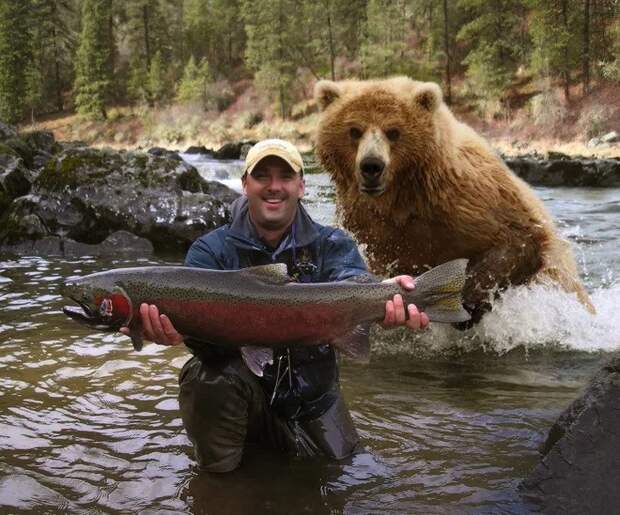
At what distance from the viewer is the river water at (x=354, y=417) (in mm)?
3186

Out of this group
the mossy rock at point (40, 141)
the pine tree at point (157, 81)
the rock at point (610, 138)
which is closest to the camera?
the mossy rock at point (40, 141)

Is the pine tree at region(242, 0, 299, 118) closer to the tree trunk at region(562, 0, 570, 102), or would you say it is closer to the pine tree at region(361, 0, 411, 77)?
the pine tree at region(361, 0, 411, 77)

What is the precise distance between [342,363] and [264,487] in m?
2.22

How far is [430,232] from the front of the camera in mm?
5562

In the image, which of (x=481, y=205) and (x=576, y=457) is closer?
(x=576, y=457)

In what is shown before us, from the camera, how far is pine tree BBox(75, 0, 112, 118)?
6438 cm

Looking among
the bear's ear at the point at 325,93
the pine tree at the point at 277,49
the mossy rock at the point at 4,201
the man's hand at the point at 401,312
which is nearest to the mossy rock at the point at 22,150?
the mossy rock at the point at 4,201

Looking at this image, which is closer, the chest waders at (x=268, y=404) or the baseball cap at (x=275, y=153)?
the chest waders at (x=268, y=404)

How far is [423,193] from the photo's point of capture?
550 cm

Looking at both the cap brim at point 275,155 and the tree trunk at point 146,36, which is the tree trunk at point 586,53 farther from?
the tree trunk at point 146,36

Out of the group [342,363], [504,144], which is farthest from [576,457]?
[504,144]

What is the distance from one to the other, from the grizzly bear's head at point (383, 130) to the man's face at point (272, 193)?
167 cm

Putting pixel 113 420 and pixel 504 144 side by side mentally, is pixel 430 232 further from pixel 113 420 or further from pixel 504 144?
pixel 504 144

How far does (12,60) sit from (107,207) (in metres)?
62.2
